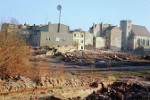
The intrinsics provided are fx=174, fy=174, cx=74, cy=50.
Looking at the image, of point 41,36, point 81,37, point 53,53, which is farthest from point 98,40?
point 53,53

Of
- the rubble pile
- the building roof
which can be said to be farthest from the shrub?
the building roof

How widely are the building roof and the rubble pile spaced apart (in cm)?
7336

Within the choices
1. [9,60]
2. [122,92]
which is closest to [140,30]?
[122,92]

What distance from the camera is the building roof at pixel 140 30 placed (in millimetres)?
80662

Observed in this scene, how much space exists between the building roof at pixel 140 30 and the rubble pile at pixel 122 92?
7336 cm

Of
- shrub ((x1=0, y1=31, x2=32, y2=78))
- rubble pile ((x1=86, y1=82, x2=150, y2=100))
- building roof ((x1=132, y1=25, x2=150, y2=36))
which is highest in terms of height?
building roof ((x1=132, y1=25, x2=150, y2=36))

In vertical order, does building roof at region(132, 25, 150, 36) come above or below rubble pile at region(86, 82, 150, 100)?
above

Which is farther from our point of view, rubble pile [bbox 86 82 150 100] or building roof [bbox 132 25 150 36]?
building roof [bbox 132 25 150 36]

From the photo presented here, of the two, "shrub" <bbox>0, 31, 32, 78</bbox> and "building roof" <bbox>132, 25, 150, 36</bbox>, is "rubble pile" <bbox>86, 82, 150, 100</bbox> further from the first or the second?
"building roof" <bbox>132, 25, 150, 36</bbox>

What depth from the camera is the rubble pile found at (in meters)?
8.45

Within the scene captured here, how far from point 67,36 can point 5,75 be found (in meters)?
39.2

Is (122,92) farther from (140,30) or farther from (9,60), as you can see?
(140,30)

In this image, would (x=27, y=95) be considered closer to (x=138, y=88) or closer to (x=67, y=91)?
(x=67, y=91)

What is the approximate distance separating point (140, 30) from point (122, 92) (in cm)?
8070
